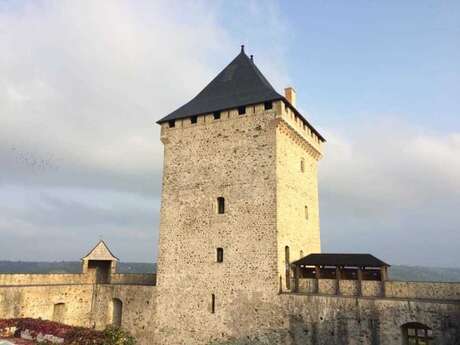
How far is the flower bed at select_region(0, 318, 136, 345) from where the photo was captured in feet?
28.6

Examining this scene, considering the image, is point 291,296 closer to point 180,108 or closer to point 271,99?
point 271,99

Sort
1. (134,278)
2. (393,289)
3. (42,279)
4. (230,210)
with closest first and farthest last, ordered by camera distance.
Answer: (393,289)
(230,210)
(42,279)
(134,278)

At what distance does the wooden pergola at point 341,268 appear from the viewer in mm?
13664

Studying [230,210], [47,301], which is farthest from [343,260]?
[47,301]

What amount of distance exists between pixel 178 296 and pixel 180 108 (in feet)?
28.9

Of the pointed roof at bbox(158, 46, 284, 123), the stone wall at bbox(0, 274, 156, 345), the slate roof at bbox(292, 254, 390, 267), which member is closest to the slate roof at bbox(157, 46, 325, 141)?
the pointed roof at bbox(158, 46, 284, 123)

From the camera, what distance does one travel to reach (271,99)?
15.9 metres

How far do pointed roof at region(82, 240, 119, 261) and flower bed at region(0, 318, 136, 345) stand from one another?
9.74 metres

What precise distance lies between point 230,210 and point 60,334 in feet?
26.5

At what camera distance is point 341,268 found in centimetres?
1459

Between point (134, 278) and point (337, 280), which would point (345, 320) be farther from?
point (134, 278)

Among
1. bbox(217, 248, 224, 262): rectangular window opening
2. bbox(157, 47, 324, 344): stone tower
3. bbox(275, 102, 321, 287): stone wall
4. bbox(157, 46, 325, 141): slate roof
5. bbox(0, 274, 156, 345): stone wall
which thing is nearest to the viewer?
bbox(157, 47, 324, 344): stone tower

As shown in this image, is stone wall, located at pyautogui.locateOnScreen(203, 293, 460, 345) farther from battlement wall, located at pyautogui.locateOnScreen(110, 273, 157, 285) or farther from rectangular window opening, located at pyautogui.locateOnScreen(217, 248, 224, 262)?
battlement wall, located at pyautogui.locateOnScreen(110, 273, 157, 285)

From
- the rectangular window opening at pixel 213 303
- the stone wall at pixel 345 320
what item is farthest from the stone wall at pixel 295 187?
the rectangular window opening at pixel 213 303
